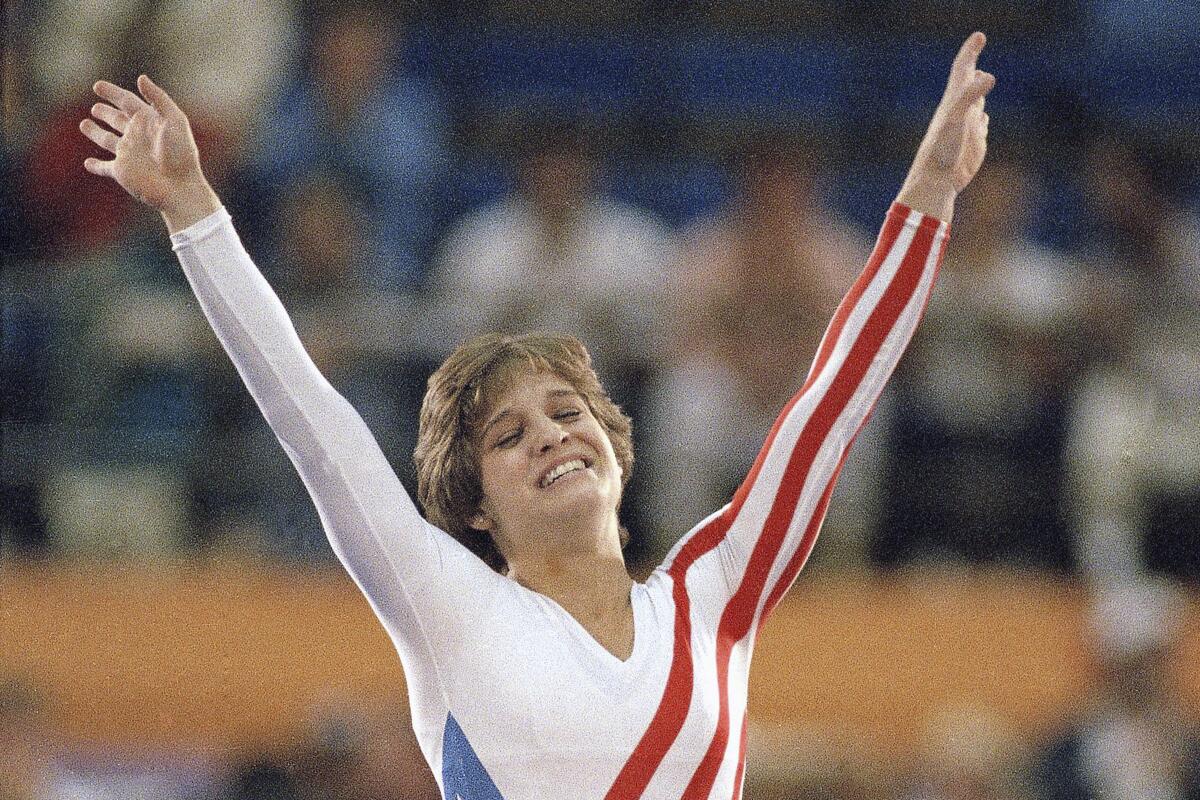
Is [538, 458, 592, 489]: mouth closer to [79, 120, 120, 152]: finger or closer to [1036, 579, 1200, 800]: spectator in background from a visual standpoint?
[79, 120, 120, 152]: finger

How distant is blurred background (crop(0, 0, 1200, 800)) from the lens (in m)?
4.68

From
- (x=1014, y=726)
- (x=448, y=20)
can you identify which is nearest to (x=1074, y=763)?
(x=1014, y=726)

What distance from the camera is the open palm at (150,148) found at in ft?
8.41

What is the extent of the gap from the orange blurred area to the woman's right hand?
2.34 m

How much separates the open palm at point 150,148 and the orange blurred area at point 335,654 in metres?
2.35

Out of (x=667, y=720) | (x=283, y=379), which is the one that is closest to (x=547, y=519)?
(x=667, y=720)

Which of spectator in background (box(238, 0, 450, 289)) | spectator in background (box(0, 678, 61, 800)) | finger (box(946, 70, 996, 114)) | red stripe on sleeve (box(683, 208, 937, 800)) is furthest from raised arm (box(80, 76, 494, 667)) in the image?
spectator in background (box(238, 0, 450, 289))

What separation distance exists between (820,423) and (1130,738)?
7.14 feet

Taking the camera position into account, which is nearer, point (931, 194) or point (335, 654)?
point (931, 194)

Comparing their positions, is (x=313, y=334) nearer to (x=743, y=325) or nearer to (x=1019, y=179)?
(x=743, y=325)

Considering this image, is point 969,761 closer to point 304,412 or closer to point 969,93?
point 969,93

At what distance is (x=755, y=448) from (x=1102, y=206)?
62.7 inches

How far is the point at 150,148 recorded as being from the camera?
8.46 feet

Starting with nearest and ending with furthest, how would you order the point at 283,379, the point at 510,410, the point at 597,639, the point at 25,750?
the point at 283,379
the point at 597,639
the point at 510,410
the point at 25,750
